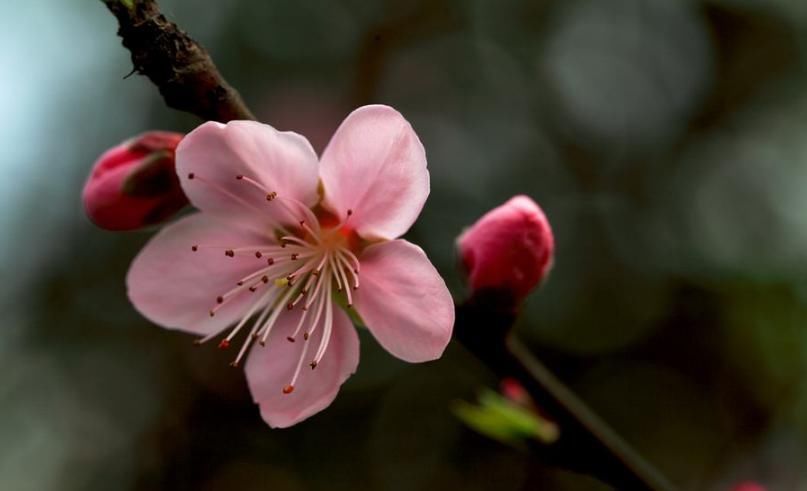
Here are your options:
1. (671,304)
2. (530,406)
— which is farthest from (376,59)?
(530,406)

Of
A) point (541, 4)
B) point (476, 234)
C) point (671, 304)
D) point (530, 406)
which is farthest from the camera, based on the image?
point (541, 4)

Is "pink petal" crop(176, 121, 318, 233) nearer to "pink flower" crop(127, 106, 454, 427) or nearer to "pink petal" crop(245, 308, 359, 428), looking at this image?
"pink flower" crop(127, 106, 454, 427)

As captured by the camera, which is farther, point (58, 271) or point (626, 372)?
Answer: point (58, 271)

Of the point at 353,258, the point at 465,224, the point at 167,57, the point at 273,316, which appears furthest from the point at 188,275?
the point at 465,224

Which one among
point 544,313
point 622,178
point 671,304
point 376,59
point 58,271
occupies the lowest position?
point 58,271

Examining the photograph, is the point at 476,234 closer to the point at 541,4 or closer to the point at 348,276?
the point at 348,276

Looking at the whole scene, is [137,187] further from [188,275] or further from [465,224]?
[465,224]

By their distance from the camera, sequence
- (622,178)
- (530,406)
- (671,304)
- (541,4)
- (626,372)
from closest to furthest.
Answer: (530,406)
(671,304)
(626,372)
(622,178)
(541,4)

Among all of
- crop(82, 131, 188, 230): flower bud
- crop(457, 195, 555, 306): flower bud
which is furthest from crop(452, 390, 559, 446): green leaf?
crop(82, 131, 188, 230): flower bud
